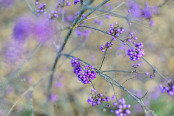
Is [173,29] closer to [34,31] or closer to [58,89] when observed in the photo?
[58,89]

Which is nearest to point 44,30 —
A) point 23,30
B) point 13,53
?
point 23,30

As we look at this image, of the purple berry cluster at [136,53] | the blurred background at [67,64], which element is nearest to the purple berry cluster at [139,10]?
the blurred background at [67,64]

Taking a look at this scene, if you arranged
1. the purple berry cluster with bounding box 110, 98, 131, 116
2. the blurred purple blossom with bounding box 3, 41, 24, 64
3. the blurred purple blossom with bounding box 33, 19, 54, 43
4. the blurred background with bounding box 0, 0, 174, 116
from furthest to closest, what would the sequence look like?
the blurred background with bounding box 0, 0, 174, 116 → the blurred purple blossom with bounding box 3, 41, 24, 64 → the blurred purple blossom with bounding box 33, 19, 54, 43 → the purple berry cluster with bounding box 110, 98, 131, 116

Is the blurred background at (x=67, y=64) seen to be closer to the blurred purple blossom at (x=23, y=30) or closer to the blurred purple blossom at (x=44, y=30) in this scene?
the blurred purple blossom at (x=23, y=30)

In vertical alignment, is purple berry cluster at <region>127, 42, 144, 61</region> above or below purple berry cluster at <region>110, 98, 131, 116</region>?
above

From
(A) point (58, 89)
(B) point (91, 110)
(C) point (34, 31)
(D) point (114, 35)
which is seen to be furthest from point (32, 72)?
(D) point (114, 35)

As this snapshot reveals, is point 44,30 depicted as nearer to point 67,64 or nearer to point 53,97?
point 53,97

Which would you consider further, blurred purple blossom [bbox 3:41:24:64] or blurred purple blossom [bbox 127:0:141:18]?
blurred purple blossom [bbox 3:41:24:64]

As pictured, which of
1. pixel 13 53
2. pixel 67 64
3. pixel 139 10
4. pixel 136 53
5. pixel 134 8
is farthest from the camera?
pixel 67 64

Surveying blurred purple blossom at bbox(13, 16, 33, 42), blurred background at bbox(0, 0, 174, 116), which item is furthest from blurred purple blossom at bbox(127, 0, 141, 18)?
blurred purple blossom at bbox(13, 16, 33, 42)

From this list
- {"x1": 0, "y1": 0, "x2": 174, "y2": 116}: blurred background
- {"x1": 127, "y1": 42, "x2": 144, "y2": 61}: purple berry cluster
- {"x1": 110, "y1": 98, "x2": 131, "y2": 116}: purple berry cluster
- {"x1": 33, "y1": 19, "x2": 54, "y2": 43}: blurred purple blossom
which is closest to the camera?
{"x1": 110, "y1": 98, "x2": 131, "y2": 116}: purple berry cluster

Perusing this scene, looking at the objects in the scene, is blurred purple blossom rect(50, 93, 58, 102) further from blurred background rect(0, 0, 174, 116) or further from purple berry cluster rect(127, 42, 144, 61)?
purple berry cluster rect(127, 42, 144, 61)
